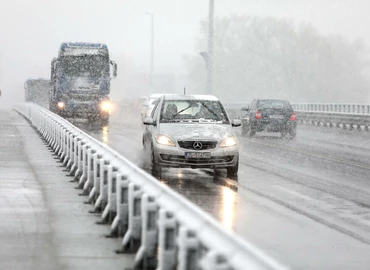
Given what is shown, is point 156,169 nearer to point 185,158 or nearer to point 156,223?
point 185,158

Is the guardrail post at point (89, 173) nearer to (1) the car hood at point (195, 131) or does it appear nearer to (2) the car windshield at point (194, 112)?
(1) the car hood at point (195, 131)

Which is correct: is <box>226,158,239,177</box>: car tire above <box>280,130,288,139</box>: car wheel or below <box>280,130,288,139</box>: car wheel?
above

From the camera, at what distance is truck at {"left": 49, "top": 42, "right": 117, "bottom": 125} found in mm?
43375

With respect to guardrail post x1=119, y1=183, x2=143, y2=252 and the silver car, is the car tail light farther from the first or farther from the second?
guardrail post x1=119, y1=183, x2=143, y2=252

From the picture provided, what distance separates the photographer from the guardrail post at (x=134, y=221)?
930 centimetres

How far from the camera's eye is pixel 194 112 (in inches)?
762

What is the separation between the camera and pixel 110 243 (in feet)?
32.9

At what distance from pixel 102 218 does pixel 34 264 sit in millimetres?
2887

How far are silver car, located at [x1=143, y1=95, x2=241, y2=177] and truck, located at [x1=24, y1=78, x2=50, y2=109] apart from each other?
66.8 m

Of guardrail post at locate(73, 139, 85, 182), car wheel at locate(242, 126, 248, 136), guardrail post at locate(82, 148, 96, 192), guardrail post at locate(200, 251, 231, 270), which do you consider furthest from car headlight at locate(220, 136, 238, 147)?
car wheel at locate(242, 126, 248, 136)

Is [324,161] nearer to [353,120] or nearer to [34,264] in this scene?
[34,264]

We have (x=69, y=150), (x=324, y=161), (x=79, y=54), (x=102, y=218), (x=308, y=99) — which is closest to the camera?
(x=102, y=218)

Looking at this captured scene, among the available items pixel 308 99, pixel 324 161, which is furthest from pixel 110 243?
pixel 308 99

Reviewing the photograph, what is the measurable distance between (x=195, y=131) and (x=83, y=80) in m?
26.1
